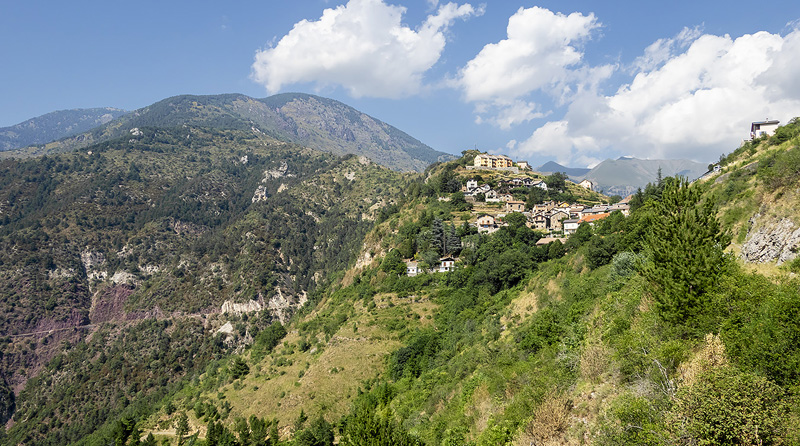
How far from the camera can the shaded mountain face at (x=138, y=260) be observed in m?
109

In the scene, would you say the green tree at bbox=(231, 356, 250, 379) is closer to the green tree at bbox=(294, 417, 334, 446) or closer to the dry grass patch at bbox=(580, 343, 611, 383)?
the green tree at bbox=(294, 417, 334, 446)

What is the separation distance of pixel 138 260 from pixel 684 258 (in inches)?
7082

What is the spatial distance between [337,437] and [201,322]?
9566 centimetres

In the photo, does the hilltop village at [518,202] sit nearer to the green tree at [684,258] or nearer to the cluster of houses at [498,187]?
the cluster of houses at [498,187]

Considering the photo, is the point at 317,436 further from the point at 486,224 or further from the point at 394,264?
the point at 486,224

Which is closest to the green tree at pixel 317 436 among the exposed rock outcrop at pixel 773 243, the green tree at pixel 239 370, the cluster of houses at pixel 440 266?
the green tree at pixel 239 370

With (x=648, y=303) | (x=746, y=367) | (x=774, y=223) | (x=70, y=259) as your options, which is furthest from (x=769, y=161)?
(x=70, y=259)

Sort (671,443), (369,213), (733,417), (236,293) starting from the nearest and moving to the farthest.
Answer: (733,417) → (671,443) → (236,293) → (369,213)

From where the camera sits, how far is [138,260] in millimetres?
155000

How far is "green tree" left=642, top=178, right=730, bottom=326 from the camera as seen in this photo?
49.2ft

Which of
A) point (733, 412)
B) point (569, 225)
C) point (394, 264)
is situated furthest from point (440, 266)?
point (733, 412)

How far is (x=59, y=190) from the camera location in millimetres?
A: 180000

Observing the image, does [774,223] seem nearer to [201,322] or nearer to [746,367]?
[746,367]

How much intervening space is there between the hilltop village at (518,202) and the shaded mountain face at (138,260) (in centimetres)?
4008
